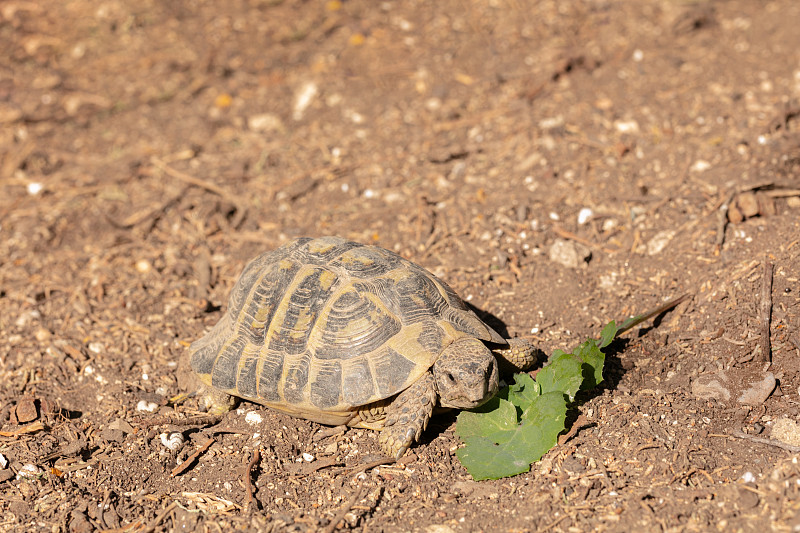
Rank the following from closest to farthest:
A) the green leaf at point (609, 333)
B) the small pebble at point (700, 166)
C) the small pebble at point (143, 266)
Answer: the green leaf at point (609, 333), the small pebble at point (700, 166), the small pebble at point (143, 266)

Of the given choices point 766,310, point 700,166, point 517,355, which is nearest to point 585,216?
point 700,166

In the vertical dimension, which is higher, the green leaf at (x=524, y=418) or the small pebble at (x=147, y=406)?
the green leaf at (x=524, y=418)

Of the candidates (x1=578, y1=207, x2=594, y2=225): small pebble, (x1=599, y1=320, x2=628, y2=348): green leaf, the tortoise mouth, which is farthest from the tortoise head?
(x1=578, y1=207, x2=594, y2=225): small pebble

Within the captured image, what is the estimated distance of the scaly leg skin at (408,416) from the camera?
125 inches

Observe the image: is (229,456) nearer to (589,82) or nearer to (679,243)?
(679,243)

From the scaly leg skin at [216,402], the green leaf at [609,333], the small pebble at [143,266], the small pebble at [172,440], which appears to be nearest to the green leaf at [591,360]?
the green leaf at [609,333]

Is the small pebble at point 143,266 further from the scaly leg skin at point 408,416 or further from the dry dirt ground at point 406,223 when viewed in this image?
the scaly leg skin at point 408,416

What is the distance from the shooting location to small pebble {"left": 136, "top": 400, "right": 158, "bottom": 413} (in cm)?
390

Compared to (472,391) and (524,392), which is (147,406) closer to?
(472,391)

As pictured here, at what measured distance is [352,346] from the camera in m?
3.31

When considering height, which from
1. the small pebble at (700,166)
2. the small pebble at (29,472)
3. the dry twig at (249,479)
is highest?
the small pebble at (700,166)

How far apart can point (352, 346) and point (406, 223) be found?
2048 millimetres

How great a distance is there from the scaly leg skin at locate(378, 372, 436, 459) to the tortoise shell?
0.07m

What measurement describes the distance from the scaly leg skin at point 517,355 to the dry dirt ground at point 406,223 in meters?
0.37
